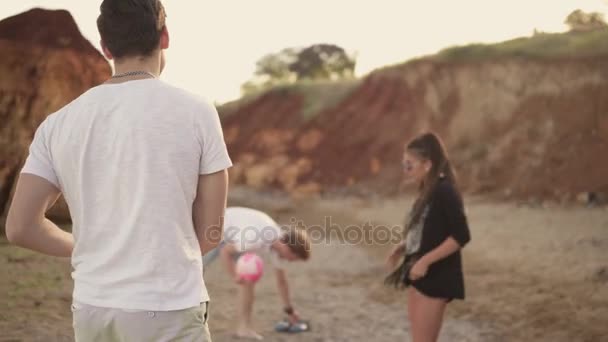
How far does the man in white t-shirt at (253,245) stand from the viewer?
19.0 feet

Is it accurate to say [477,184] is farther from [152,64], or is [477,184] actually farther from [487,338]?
[152,64]

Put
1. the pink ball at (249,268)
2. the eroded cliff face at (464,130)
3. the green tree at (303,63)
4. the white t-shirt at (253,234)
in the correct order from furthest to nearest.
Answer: the green tree at (303,63)
the eroded cliff face at (464,130)
the white t-shirt at (253,234)
the pink ball at (249,268)

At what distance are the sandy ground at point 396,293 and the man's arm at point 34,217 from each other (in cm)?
376

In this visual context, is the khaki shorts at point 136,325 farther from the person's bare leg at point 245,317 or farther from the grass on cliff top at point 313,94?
the grass on cliff top at point 313,94

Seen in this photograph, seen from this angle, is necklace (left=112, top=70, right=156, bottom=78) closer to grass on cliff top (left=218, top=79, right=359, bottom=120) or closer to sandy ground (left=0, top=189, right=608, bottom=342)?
sandy ground (left=0, top=189, right=608, bottom=342)

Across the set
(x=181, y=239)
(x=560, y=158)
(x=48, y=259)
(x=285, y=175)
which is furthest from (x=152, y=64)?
(x=285, y=175)

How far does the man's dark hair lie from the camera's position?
177 centimetres

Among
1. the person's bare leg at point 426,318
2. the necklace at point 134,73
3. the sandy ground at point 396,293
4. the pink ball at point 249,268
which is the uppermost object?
the necklace at point 134,73

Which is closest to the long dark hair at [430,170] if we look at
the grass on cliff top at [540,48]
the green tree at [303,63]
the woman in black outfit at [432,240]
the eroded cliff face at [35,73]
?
the woman in black outfit at [432,240]

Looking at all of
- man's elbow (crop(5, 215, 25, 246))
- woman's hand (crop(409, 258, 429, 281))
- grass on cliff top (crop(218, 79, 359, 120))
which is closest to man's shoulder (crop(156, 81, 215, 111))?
man's elbow (crop(5, 215, 25, 246))

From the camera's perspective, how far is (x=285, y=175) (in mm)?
25078

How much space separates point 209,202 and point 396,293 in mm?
6461

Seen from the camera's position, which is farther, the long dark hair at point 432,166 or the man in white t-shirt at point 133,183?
the long dark hair at point 432,166

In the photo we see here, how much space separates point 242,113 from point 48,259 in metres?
24.8
